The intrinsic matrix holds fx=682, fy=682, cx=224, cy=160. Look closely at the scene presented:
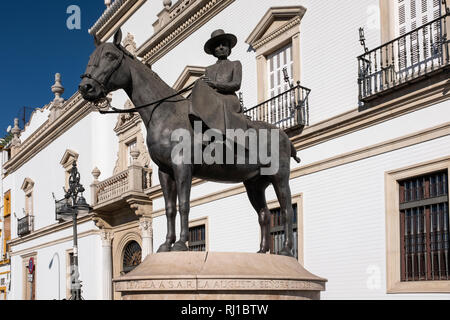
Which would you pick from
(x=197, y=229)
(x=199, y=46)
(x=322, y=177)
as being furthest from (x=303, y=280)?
(x=199, y=46)

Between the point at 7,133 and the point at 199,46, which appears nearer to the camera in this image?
the point at 199,46

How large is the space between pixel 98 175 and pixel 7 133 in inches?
968

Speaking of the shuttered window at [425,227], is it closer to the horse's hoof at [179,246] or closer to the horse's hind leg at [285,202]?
the horse's hind leg at [285,202]

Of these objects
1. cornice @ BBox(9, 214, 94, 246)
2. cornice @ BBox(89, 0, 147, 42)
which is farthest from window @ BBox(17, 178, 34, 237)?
cornice @ BBox(89, 0, 147, 42)

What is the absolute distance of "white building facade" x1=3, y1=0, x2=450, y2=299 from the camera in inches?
454

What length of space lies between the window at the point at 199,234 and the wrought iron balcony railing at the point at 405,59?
6.82m

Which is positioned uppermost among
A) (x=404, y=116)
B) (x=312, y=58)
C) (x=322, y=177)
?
(x=312, y=58)

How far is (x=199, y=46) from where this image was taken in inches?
780

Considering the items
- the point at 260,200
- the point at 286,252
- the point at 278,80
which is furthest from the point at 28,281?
the point at 286,252

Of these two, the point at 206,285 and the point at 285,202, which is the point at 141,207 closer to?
the point at 285,202

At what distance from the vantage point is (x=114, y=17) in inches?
1043

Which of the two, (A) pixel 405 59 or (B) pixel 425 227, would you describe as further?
(A) pixel 405 59

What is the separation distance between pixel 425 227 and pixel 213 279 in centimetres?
683

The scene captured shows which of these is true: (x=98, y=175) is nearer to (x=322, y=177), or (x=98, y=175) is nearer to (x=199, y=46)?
(x=199, y=46)
